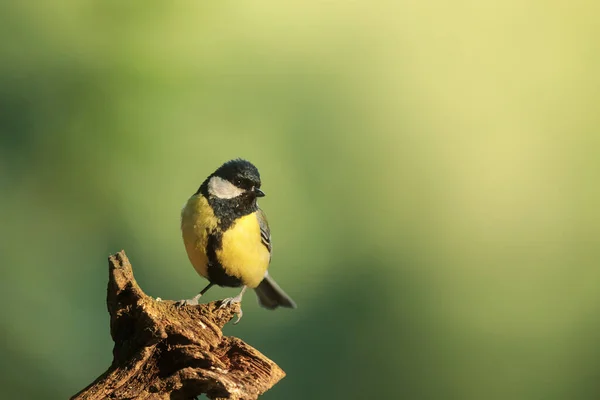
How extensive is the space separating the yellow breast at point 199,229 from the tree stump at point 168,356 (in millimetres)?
663

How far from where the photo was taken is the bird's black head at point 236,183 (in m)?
2.58

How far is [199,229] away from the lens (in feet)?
8.39

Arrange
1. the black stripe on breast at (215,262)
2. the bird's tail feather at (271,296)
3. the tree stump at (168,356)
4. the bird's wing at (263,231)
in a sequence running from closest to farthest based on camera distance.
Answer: the tree stump at (168,356) → the black stripe on breast at (215,262) → the bird's wing at (263,231) → the bird's tail feather at (271,296)

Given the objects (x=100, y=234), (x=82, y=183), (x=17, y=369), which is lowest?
(x=17, y=369)

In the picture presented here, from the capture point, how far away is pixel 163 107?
426 cm

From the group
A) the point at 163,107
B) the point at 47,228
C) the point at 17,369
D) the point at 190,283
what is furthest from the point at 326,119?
the point at 17,369

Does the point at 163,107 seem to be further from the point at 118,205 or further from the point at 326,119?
the point at 326,119

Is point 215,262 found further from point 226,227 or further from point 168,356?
point 168,356

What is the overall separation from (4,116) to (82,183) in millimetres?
610

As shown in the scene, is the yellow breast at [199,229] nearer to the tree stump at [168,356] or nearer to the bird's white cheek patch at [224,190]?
the bird's white cheek patch at [224,190]

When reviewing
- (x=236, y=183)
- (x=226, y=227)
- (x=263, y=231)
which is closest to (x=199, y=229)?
(x=226, y=227)

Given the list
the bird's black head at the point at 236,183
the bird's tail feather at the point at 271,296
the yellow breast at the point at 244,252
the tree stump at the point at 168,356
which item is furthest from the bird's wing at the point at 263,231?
the tree stump at the point at 168,356

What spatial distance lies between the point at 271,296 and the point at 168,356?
1.51 meters

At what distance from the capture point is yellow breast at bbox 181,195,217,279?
256 centimetres
